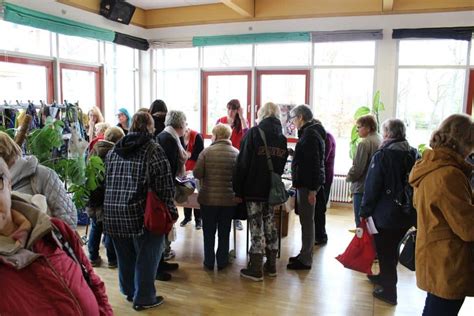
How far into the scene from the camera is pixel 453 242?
1868 mm

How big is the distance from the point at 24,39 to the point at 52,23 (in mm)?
403

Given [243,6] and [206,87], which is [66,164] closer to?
[243,6]

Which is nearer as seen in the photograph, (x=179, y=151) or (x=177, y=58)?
(x=179, y=151)

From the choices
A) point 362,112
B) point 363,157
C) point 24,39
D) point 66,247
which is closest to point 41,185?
point 66,247

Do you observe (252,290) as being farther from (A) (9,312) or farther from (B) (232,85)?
(B) (232,85)

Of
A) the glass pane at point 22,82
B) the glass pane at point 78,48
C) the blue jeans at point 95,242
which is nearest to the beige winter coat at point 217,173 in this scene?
the blue jeans at point 95,242

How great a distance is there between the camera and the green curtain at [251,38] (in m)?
6.35

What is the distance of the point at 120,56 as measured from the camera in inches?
279

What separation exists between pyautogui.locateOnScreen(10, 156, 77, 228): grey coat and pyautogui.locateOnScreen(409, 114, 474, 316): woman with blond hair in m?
1.78

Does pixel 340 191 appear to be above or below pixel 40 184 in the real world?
below

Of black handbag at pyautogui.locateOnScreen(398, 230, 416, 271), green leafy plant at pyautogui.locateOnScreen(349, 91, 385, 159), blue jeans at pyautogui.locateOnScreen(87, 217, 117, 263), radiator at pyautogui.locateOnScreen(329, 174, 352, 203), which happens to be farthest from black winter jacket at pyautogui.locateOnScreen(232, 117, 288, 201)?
radiator at pyautogui.locateOnScreen(329, 174, 352, 203)

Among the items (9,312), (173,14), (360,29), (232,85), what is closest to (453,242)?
(9,312)

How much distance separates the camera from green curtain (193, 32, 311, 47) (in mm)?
6348

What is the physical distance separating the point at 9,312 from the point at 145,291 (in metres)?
1.96
